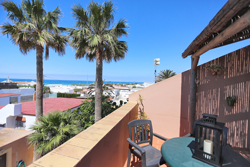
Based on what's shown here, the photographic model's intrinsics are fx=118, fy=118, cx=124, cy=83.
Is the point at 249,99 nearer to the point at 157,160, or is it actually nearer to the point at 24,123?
the point at 157,160

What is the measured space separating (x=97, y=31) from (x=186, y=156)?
20.0ft

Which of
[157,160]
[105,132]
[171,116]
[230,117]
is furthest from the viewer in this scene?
[171,116]

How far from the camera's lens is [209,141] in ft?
4.54

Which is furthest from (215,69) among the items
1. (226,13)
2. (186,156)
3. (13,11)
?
(13,11)

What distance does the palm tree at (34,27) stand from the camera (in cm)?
624

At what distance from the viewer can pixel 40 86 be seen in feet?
22.2

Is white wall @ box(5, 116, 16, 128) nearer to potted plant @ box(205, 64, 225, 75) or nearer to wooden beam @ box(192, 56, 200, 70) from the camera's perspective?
wooden beam @ box(192, 56, 200, 70)

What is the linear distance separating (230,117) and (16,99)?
65.5 ft

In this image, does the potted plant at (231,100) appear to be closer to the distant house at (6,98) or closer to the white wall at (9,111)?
the white wall at (9,111)

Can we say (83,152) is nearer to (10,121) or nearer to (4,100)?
(10,121)

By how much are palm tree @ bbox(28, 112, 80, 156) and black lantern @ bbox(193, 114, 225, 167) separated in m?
3.36

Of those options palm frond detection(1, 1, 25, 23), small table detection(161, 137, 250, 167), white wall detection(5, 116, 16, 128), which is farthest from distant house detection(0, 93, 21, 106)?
small table detection(161, 137, 250, 167)

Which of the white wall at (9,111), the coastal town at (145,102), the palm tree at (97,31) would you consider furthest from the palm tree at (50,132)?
the white wall at (9,111)

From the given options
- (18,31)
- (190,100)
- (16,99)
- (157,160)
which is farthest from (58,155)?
(16,99)
